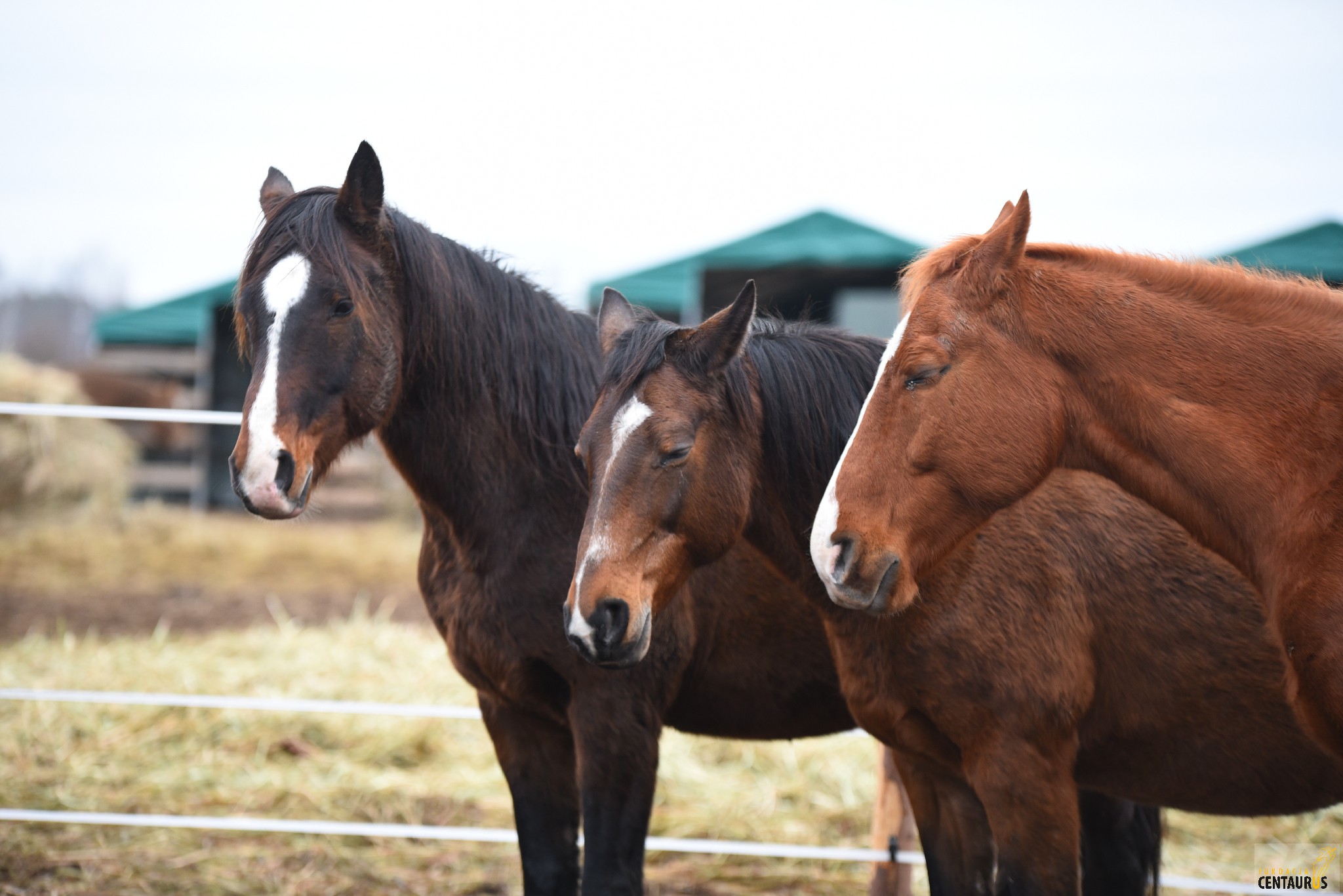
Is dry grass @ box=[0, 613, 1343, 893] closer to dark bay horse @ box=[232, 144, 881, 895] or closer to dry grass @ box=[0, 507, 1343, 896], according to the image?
dry grass @ box=[0, 507, 1343, 896]

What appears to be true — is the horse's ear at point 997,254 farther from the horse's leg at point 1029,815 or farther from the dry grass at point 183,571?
the dry grass at point 183,571

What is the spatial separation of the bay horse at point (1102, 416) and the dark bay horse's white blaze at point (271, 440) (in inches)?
51.8

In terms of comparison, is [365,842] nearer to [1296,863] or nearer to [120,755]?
[120,755]

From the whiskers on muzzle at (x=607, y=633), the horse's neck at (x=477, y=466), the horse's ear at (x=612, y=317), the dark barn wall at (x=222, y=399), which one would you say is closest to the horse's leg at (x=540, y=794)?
the horse's neck at (x=477, y=466)

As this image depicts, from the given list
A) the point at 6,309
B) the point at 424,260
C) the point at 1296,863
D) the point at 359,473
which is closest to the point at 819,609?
the point at 424,260

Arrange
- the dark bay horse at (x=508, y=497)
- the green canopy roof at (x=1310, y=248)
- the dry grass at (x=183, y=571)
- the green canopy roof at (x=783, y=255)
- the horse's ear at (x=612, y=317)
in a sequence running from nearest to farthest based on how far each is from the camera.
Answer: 1. the dark bay horse at (x=508, y=497)
2. the horse's ear at (x=612, y=317)
3. the dry grass at (x=183, y=571)
4. the green canopy roof at (x=1310, y=248)
5. the green canopy roof at (x=783, y=255)

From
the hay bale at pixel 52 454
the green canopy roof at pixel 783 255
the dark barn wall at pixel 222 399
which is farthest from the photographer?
the dark barn wall at pixel 222 399

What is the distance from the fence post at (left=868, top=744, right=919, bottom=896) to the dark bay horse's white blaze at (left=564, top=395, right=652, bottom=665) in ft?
6.21

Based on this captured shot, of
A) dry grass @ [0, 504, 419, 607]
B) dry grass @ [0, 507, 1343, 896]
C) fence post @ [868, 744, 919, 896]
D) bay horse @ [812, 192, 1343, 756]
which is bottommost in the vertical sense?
dry grass @ [0, 504, 419, 607]

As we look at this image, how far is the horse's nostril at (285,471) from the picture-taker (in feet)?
8.20

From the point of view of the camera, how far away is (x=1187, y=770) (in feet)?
8.89

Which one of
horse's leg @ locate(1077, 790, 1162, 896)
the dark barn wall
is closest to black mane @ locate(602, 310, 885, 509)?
horse's leg @ locate(1077, 790, 1162, 896)

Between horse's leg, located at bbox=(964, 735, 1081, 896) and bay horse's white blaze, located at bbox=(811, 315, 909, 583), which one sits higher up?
bay horse's white blaze, located at bbox=(811, 315, 909, 583)

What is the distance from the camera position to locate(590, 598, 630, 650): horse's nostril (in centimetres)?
228
